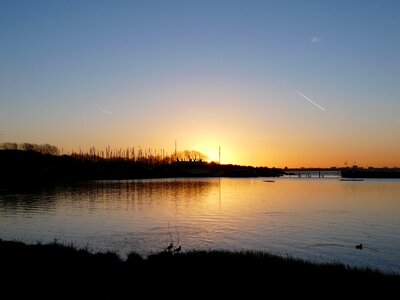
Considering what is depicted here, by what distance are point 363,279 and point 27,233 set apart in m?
34.4

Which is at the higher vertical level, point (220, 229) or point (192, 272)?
point (192, 272)

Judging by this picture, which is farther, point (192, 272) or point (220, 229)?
point (220, 229)

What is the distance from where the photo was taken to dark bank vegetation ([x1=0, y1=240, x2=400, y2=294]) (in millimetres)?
18484

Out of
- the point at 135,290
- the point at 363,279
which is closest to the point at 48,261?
the point at 135,290

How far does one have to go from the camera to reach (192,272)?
20.3 meters

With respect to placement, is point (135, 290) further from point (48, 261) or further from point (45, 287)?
point (48, 261)

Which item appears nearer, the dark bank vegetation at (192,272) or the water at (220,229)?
the dark bank vegetation at (192,272)

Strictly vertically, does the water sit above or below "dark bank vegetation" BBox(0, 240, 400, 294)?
below

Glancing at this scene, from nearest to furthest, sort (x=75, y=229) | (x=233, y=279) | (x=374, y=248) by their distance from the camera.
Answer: (x=233, y=279) < (x=374, y=248) < (x=75, y=229)

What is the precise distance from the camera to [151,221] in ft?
174

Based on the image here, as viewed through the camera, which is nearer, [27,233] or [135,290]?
[135,290]

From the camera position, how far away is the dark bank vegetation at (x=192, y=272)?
18.5 meters

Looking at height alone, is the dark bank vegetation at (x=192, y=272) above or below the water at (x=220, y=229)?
above

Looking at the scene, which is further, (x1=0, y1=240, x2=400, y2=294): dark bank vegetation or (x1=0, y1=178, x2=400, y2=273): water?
(x1=0, y1=178, x2=400, y2=273): water
